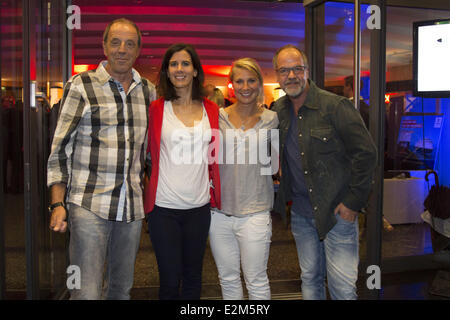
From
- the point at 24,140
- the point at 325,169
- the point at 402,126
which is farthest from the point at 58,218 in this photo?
the point at 402,126

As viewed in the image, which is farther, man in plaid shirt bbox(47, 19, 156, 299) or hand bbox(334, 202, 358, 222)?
hand bbox(334, 202, 358, 222)

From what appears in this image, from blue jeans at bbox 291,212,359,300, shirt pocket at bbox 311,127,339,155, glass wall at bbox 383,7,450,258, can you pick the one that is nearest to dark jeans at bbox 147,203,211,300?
blue jeans at bbox 291,212,359,300

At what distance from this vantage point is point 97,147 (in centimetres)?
200

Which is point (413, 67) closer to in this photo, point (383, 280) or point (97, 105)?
point (383, 280)

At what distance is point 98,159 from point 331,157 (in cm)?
121

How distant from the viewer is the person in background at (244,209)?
215 cm

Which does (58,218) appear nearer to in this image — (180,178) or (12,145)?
(180,178)

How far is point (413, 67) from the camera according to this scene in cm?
319

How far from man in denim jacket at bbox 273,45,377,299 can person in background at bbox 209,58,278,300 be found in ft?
0.56

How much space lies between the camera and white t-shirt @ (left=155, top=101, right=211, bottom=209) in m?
2.05

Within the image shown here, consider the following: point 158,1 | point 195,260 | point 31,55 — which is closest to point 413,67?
point 195,260

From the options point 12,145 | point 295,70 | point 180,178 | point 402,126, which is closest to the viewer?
point 180,178

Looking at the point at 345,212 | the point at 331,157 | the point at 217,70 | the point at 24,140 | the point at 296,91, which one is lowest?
the point at 345,212

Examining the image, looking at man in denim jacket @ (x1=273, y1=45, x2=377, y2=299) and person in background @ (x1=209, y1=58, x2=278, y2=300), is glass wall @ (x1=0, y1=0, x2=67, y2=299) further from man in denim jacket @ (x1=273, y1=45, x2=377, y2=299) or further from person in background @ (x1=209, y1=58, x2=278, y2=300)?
man in denim jacket @ (x1=273, y1=45, x2=377, y2=299)
